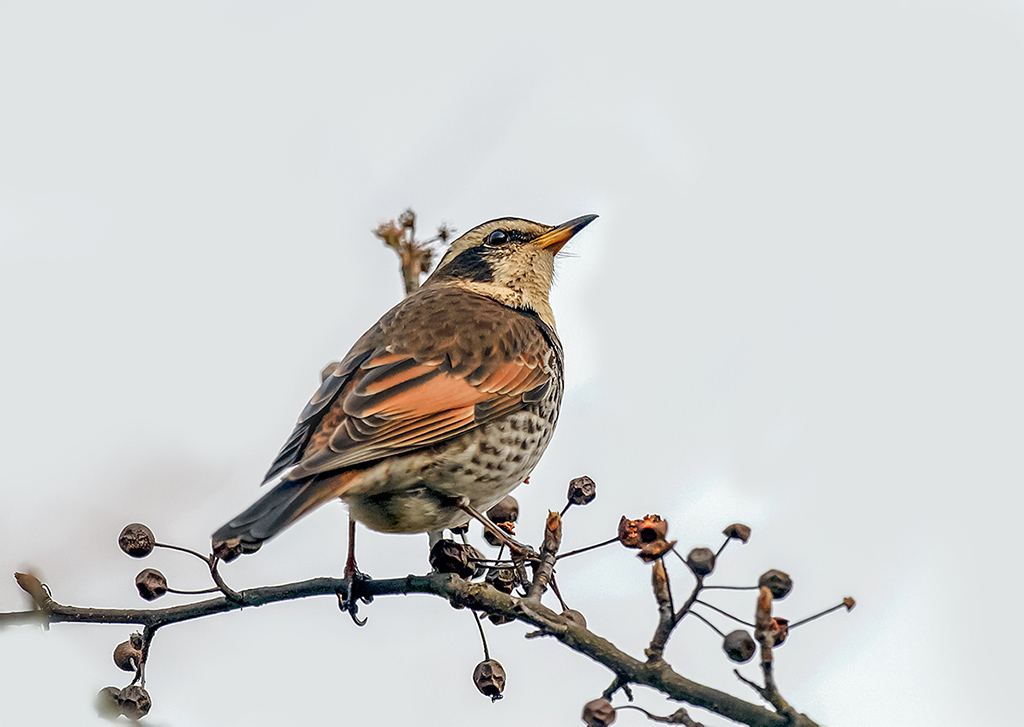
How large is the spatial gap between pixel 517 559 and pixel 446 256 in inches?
143

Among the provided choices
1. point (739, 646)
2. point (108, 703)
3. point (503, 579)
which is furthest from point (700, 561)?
point (108, 703)

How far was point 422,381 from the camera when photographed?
5.11 meters

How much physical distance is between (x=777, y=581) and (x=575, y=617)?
730mm

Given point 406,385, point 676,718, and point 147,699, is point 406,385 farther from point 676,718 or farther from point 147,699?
point 676,718

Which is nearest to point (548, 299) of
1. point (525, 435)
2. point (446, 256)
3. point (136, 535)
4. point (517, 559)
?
point (446, 256)

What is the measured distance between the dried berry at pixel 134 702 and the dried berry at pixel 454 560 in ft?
3.88

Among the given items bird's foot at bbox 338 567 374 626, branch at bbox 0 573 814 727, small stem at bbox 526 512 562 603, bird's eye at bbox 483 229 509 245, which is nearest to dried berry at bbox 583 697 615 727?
branch at bbox 0 573 814 727

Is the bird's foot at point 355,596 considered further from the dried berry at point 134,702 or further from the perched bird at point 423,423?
the dried berry at point 134,702

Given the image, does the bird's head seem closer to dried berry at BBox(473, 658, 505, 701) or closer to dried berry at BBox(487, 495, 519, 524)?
dried berry at BBox(487, 495, 519, 524)

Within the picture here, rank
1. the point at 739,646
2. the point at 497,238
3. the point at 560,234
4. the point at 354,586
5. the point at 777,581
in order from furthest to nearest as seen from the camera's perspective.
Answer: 1. the point at 497,238
2. the point at 560,234
3. the point at 354,586
4. the point at 777,581
5. the point at 739,646

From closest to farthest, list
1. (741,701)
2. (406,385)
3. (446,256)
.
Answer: (741,701) < (406,385) < (446,256)

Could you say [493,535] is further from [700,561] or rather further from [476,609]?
[700,561]

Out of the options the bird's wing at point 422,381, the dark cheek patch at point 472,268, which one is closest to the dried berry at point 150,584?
the bird's wing at point 422,381

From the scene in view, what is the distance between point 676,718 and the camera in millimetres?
3330
